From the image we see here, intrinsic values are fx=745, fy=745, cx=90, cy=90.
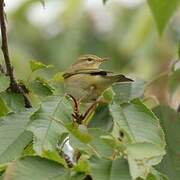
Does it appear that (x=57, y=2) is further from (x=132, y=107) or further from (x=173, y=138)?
(x=132, y=107)

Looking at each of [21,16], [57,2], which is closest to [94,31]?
[21,16]

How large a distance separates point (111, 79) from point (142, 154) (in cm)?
48

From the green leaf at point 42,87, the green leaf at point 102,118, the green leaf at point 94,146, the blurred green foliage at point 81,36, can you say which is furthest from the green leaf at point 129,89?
the blurred green foliage at point 81,36

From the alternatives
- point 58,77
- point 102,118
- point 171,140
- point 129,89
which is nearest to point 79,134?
point 58,77

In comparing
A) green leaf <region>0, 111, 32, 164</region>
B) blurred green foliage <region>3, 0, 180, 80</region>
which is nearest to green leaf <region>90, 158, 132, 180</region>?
green leaf <region>0, 111, 32, 164</region>

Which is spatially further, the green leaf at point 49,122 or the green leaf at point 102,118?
the green leaf at point 102,118

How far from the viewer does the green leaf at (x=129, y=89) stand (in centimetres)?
227

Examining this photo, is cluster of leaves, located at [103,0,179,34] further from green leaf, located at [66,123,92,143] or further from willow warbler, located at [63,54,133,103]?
green leaf, located at [66,123,92,143]

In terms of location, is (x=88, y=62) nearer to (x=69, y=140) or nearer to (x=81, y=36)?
(x=69, y=140)

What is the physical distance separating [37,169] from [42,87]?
0.42 meters

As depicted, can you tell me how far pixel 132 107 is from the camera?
1676mm

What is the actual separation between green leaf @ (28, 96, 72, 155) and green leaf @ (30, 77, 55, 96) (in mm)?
156

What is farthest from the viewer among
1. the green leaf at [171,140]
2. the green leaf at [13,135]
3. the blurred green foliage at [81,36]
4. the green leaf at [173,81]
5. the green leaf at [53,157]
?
the blurred green foliage at [81,36]

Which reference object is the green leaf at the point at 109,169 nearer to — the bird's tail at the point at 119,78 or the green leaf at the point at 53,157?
the green leaf at the point at 53,157
